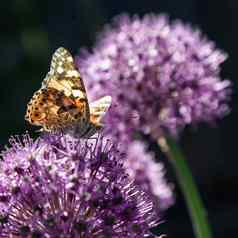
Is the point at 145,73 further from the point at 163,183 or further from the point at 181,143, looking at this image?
the point at 181,143

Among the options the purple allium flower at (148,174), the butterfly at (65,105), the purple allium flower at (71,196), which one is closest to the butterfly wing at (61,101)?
the butterfly at (65,105)

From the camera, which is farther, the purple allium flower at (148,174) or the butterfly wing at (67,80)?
the purple allium flower at (148,174)

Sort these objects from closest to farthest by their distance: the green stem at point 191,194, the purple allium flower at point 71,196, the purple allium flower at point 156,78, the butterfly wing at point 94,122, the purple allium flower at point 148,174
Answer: the purple allium flower at point 71,196 < the butterfly wing at point 94,122 < the green stem at point 191,194 < the purple allium flower at point 156,78 < the purple allium flower at point 148,174

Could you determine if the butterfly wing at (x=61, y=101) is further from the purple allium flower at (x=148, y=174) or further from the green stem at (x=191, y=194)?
the purple allium flower at (x=148, y=174)

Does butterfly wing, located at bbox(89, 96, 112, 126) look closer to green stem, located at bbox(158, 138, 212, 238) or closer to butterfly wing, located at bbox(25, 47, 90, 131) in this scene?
butterfly wing, located at bbox(25, 47, 90, 131)

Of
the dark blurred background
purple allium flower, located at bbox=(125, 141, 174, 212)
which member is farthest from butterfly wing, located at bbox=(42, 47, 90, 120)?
the dark blurred background

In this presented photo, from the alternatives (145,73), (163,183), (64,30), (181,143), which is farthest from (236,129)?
(145,73)
